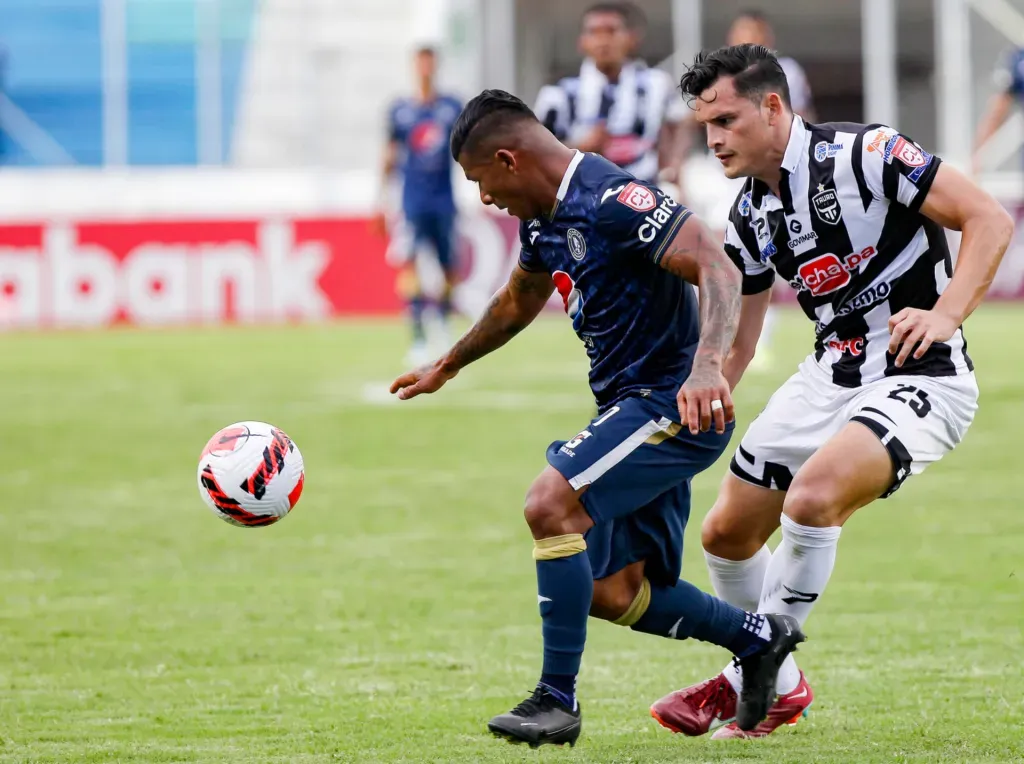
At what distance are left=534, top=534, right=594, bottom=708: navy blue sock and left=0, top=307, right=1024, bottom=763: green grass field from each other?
0.71 ft

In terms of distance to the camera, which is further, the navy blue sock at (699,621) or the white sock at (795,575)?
the navy blue sock at (699,621)

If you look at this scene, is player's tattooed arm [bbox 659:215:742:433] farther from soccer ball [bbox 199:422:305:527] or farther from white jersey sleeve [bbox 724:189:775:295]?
soccer ball [bbox 199:422:305:527]

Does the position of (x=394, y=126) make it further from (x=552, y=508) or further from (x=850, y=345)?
(x=552, y=508)

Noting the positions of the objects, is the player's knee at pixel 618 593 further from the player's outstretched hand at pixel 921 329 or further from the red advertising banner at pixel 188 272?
the red advertising banner at pixel 188 272

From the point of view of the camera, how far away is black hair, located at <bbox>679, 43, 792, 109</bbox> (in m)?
4.82

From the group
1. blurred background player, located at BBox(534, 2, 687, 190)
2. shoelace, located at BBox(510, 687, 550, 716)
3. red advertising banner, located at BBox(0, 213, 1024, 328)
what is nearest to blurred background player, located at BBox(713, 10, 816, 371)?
blurred background player, located at BBox(534, 2, 687, 190)

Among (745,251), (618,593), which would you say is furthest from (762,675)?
(745,251)

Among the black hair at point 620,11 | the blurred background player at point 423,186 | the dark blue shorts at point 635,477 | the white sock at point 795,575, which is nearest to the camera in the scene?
the dark blue shorts at point 635,477

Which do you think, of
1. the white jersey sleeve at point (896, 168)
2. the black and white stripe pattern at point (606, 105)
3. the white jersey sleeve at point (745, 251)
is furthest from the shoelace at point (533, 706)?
the black and white stripe pattern at point (606, 105)

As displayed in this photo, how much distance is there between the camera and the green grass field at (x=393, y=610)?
473cm

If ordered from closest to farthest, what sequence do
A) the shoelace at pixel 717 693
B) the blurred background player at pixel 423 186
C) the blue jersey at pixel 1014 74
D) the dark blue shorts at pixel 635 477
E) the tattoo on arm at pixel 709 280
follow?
the tattoo on arm at pixel 709 280, the dark blue shorts at pixel 635 477, the shoelace at pixel 717 693, the blue jersey at pixel 1014 74, the blurred background player at pixel 423 186

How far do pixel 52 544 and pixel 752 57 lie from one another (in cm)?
471

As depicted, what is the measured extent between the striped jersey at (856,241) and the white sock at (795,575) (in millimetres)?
520

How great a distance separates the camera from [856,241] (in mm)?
4852
